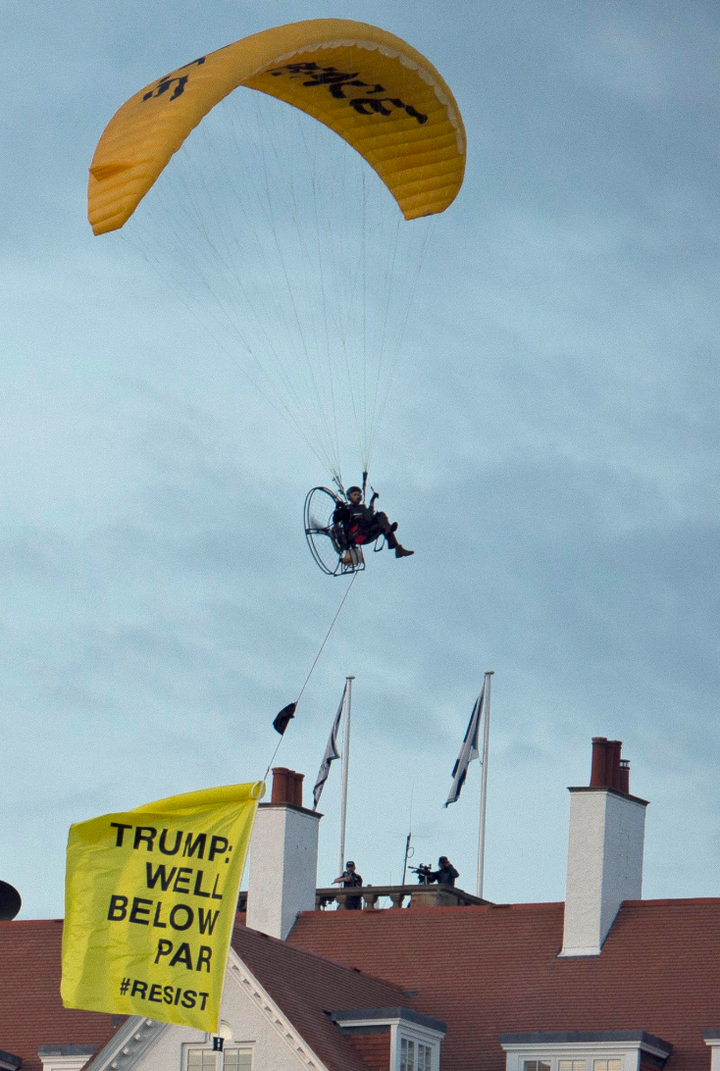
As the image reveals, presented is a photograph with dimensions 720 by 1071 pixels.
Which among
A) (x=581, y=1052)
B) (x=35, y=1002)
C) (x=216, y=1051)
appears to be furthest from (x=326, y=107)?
(x=35, y=1002)

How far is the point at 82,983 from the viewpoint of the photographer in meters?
34.8

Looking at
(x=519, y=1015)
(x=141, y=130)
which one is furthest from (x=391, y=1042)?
(x=141, y=130)

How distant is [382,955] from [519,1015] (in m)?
3.52

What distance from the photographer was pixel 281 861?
1832 inches

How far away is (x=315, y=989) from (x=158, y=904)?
753cm

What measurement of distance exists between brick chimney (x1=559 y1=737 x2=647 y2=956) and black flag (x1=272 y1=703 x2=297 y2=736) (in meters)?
9.69

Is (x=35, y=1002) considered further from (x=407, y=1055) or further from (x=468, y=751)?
(x=468, y=751)

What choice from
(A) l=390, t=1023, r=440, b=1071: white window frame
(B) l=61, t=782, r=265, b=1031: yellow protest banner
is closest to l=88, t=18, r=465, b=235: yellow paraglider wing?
(B) l=61, t=782, r=265, b=1031: yellow protest banner

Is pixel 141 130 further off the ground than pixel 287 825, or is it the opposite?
pixel 141 130

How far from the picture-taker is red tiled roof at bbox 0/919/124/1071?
43531 millimetres

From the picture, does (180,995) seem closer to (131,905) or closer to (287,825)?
(131,905)

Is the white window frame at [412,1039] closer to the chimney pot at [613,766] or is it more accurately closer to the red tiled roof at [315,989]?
the red tiled roof at [315,989]

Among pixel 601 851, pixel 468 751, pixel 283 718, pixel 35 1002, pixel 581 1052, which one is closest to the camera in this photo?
pixel 283 718

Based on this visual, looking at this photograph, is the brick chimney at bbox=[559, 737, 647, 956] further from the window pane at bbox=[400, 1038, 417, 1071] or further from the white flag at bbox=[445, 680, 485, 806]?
the white flag at bbox=[445, 680, 485, 806]
